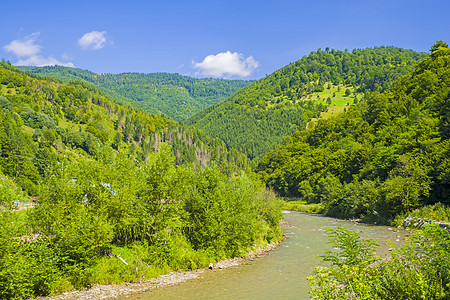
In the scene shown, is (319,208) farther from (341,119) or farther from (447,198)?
(341,119)

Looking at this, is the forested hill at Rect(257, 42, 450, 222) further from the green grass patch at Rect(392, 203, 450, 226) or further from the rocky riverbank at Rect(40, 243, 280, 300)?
the rocky riverbank at Rect(40, 243, 280, 300)

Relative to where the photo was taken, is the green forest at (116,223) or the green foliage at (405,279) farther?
the green forest at (116,223)

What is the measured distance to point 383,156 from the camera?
78250 millimetres

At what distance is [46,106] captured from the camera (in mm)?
183250

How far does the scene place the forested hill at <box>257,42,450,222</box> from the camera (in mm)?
57219

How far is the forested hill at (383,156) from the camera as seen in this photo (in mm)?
57219

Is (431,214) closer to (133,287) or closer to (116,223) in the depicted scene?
(133,287)

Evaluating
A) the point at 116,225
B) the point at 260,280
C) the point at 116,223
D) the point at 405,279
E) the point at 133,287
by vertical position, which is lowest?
the point at 260,280

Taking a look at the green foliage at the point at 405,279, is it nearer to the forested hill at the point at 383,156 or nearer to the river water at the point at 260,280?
the river water at the point at 260,280

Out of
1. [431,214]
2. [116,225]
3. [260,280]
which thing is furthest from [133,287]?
[431,214]

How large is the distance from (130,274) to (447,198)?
52.7m

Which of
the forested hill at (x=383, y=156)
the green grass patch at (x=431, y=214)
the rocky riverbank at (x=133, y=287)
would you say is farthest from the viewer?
the forested hill at (x=383, y=156)

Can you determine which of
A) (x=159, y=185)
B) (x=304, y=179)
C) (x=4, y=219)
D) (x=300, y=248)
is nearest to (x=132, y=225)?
(x=159, y=185)

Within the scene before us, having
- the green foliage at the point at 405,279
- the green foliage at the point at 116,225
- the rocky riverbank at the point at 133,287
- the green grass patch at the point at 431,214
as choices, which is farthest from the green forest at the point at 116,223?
the green grass patch at the point at 431,214
